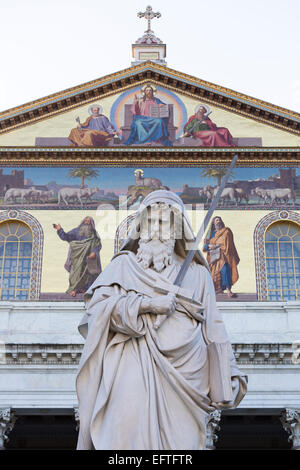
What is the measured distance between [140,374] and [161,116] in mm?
15678

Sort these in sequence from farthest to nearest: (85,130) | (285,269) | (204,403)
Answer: (85,130), (285,269), (204,403)

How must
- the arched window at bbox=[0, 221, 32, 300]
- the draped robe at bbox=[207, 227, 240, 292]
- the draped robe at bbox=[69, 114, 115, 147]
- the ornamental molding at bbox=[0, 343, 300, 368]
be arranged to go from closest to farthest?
the ornamental molding at bbox=[0, 343, 300, 368] → the draped robe at bbox=[207, 227, 240, 292] → the arched window at bbox=[0, 221, 32, 300] → the draped robe at bbox=[69, 114, 115, 147]

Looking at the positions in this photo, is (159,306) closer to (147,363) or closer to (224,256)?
(147,363)

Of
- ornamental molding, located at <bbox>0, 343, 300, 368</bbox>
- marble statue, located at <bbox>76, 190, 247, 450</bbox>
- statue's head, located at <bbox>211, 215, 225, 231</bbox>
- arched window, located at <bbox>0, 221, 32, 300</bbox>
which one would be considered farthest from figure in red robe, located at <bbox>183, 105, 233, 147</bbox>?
marble statue, located at <bbox>76, 190, 247, 450</bbox>

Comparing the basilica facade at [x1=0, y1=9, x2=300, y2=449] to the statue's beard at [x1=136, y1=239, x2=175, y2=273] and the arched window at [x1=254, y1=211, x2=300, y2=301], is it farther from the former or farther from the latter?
the statue's beard at [x1=136, y1=239, x2=175, y2=273]

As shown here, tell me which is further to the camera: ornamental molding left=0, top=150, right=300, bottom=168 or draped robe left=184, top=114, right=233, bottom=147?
draped robe left=184, top=114, right=233, bottom=147

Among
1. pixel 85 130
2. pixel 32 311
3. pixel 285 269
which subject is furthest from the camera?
pixel 85 130

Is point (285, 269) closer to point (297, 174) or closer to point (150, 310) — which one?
point (297, 174)

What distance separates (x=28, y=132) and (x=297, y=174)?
599cm

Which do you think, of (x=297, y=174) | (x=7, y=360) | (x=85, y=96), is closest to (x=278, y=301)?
(x=297, y=174)

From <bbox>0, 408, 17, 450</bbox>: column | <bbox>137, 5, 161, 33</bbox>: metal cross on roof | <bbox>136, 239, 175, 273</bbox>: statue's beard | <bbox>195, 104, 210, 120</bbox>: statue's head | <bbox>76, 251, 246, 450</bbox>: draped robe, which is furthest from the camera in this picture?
<bbox>137, 5, 161, 33</bbox>: metal cross on roof

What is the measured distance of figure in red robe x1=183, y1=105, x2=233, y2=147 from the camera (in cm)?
1795

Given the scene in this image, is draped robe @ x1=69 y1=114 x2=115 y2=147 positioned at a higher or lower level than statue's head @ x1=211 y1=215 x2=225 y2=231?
higher

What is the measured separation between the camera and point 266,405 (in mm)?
13453
